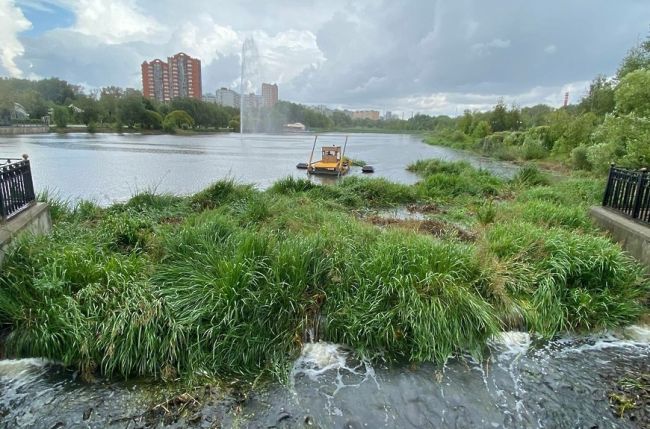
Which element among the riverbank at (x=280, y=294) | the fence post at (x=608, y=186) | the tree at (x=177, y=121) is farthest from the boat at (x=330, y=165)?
the tree at (x=177, y=121)

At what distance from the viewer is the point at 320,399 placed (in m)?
3.35

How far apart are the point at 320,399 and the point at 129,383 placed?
72.3 inches

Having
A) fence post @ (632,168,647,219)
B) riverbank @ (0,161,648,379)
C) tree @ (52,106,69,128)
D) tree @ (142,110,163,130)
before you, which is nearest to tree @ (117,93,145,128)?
tree @ (142,110,163,130)

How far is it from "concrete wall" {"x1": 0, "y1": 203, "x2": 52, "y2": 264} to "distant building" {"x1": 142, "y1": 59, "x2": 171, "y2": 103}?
13477 cm

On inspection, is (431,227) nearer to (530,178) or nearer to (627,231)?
(627,231)

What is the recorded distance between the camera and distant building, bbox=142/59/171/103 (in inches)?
4889

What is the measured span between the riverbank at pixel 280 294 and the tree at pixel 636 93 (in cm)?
874

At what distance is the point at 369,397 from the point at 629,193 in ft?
18.8

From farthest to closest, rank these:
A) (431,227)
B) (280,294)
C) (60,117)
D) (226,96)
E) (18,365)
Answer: (226,96), (60,117), (431,227), (280,294), (18,365)

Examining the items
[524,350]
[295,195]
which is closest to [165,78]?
[295,195]

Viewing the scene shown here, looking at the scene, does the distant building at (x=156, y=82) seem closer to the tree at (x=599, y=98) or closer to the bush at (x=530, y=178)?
the tree at (x=599, y=98)

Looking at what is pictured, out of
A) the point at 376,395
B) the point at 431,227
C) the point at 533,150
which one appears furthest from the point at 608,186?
the point at 533,150

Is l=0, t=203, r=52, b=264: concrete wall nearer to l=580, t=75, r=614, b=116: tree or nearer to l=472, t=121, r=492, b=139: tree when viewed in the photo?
l=580, t=75, r=614, b=116: tree

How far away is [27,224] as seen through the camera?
498cm
